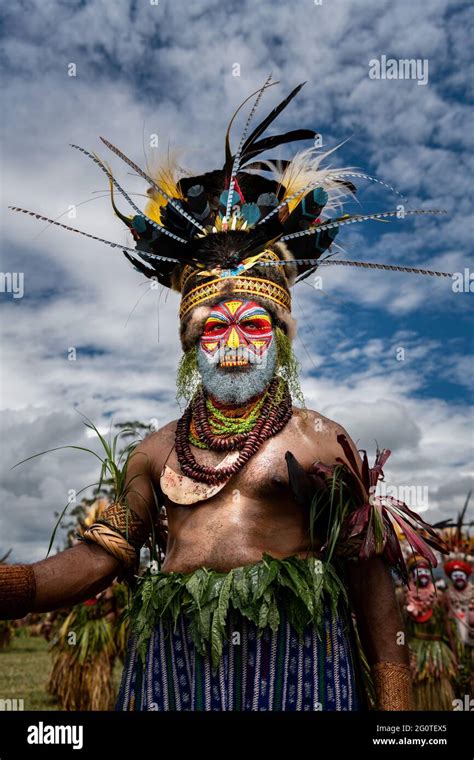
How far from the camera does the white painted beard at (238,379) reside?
11.8ft

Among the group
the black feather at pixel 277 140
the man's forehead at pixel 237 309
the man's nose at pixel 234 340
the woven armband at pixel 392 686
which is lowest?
the woven armband at pixel 392 686

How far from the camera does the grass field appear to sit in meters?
9.68

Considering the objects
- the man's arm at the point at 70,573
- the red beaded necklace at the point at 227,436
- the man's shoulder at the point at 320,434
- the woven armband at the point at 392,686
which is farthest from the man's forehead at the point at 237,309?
the woven armband at the point at 392,686

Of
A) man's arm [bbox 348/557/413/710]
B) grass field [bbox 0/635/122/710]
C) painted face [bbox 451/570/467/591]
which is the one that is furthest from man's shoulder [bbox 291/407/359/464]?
grass field [bbox 0/635/122/710]

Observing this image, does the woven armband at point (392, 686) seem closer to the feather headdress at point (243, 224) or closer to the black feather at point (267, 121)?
the feather headdress at point (243, 224)

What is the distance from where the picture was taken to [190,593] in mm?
3205

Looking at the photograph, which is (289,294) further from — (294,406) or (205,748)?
(205,748)

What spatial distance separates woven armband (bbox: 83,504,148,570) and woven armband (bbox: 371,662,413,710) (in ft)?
3.90

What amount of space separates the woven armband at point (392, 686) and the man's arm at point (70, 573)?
48.1 inches

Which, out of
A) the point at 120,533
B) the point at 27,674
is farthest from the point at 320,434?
the point at 27,674

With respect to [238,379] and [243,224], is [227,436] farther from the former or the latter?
[243,224]

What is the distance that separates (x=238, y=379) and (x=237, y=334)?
0.21 m

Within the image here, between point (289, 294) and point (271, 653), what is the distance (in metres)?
1.71

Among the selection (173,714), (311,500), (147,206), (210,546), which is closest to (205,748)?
(173,714)
